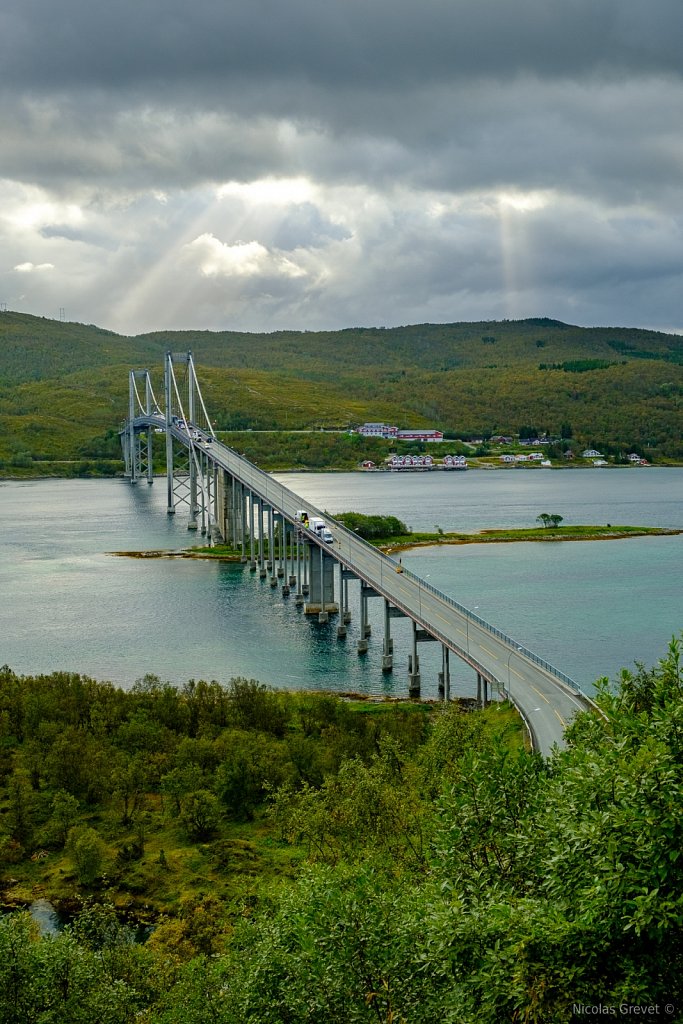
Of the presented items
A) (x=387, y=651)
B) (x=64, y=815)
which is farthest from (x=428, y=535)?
(x=64, y=815)

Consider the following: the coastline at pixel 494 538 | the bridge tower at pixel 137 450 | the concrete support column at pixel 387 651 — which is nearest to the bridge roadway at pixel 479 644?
the concrete support column at pixel 387 651

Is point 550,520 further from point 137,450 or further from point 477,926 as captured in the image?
point 137,450

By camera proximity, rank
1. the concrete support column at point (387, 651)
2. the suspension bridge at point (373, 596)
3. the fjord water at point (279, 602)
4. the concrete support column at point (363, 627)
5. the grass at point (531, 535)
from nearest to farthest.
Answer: the suspension bridge at point (373, 596)
the concrete support column at point (387, 651)
the fjord water at point (279, 602)
the concrete support column at point (363, 627)
the grass at point (531, 535)

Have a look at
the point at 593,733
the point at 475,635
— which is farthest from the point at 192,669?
the point at 593,733

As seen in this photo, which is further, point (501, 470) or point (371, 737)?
point (501, 470)

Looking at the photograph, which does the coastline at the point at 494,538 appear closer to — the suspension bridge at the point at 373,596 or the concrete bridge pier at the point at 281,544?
the suspension bridge at the point at 373,596

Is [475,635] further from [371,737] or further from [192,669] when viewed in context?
[192,669]

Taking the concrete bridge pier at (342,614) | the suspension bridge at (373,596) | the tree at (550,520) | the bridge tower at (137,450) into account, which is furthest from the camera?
the bridge tower at (137,450)
